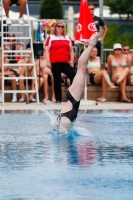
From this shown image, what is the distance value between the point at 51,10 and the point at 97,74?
83.9ft

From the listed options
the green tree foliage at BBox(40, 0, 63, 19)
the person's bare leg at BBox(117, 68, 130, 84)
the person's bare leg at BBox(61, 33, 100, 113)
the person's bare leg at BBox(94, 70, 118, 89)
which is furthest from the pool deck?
the green tree foliage at BBox(40, 0, 63, 19)

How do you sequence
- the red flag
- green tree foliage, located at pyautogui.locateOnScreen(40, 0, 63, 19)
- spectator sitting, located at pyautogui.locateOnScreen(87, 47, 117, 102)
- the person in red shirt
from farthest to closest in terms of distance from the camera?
green tree foliage, located at pyautogui.locateOnScreen(40, 0, 63, 19) → spectator sitting, located at pyautogui.locateOnScreen(87, 47, 117, 102) → the person in red shirt → the red flag

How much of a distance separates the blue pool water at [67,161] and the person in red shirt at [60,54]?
3879 millimetres

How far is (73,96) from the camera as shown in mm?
10211

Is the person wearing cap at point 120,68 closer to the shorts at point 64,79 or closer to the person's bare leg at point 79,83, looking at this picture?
the shorts at point 64,79

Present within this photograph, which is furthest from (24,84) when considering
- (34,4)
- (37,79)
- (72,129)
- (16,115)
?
(34,4)

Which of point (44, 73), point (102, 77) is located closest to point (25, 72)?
point (44, 73)

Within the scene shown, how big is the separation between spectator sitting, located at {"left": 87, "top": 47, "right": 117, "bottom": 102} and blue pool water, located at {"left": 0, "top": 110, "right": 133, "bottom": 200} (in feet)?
16.3

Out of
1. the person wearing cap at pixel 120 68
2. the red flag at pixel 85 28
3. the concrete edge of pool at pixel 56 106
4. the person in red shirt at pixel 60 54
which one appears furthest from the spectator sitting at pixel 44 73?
the red flag at pixel 85 28

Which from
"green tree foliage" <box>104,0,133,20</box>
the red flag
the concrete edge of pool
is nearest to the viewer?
the concrete edge of pool

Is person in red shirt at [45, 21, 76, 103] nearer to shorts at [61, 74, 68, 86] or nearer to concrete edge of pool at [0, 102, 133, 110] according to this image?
concrete edge of pool at [0, 102, 133, 110]

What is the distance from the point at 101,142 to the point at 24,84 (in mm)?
8871

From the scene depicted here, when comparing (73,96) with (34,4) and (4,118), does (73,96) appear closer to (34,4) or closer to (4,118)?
(4,118)

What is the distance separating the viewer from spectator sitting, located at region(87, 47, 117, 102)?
1773 cm
